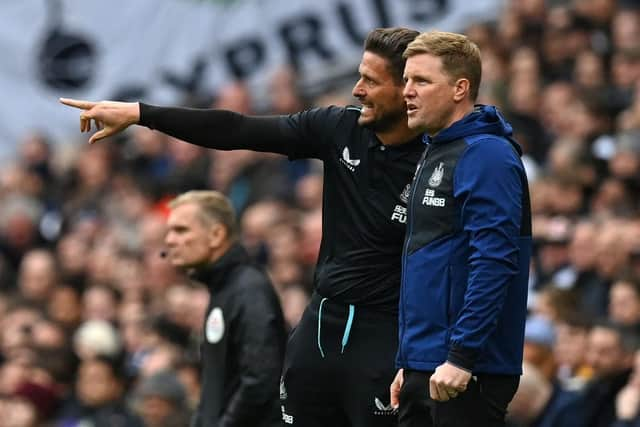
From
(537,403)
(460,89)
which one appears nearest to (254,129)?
(460,89)

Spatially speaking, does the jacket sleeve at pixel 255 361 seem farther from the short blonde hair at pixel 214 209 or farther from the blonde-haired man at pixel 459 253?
the blonde-haired man at pixel 459 253

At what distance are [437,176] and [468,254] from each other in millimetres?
287

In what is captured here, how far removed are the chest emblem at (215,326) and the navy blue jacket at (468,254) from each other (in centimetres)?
179

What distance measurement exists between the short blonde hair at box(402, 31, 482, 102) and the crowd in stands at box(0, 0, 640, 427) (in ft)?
10.2

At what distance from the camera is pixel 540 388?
8375mm

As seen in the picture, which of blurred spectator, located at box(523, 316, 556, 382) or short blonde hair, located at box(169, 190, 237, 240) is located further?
blurred spectator, located at box(523, 316, 556, 382)

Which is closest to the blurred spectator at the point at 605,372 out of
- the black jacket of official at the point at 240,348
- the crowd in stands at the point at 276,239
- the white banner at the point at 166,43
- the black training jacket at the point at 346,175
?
the crowd in stands at the point at 276,239

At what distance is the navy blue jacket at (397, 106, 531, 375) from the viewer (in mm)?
4840

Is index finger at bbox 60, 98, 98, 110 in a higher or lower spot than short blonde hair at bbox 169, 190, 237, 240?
higher

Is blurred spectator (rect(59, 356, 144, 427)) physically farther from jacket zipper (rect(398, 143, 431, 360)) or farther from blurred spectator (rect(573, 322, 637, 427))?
jacket zipper (rect(398, 143, 431, 360))

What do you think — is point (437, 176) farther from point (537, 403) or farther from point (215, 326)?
point (537, 403)

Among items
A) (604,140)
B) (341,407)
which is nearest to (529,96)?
(604,140)

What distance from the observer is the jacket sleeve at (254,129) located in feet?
18.3

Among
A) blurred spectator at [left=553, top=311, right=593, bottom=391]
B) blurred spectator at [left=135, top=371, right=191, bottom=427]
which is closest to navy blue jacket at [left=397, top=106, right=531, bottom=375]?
blurred spectator at [left=553, top=311, right=593, bottom=391]
